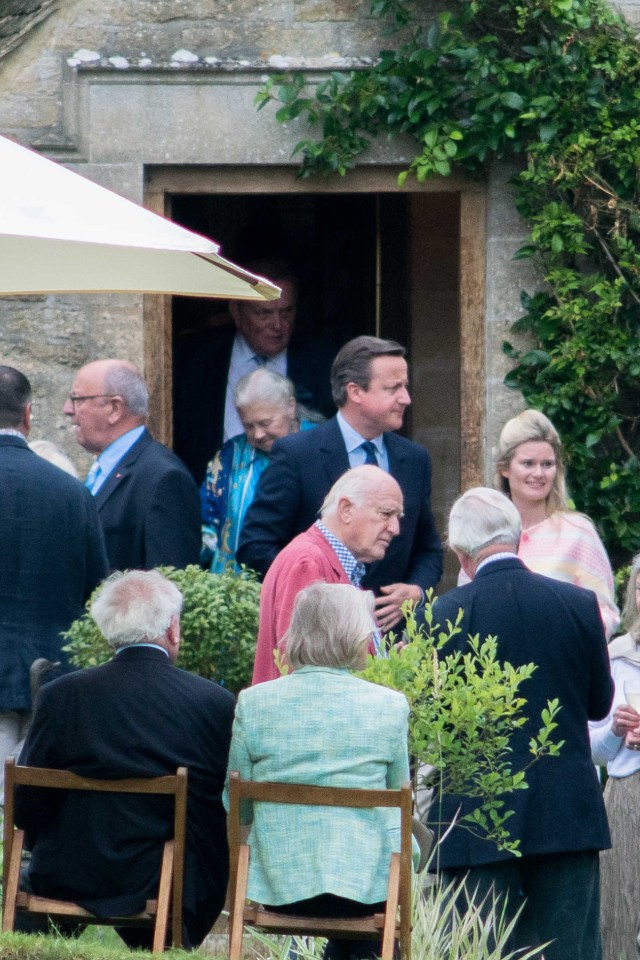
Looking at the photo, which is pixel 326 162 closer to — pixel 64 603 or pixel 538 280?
pixel 538 280

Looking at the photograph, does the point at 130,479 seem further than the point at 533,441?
No

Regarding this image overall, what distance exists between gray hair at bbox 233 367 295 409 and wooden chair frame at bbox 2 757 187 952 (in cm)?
266

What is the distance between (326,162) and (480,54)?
79cm

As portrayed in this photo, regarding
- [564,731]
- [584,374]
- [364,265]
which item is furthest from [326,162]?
[564,731]

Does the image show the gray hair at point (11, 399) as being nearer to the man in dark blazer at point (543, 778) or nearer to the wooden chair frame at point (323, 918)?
the man in dark blazer at point (543, 778)

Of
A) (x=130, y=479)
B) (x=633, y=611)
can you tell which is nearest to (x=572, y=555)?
(x=633, y=611)

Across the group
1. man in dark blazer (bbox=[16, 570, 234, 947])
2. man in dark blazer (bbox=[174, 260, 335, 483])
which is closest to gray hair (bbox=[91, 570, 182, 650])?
man in dark blazer (bbox=[16, 570, 234, 947])

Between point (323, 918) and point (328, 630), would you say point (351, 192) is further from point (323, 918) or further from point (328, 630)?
point (323, 918)

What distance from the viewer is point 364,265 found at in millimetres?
9602

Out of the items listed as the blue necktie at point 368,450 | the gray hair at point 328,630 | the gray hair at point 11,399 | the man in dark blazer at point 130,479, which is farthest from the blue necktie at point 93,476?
the gray hair at point 328,630

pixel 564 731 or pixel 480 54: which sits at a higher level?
pixel 480 54

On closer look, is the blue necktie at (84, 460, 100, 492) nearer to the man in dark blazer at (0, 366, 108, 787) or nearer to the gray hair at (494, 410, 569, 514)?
the man in dark blazer at (0, 366, 108, 787)

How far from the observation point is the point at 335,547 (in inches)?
216

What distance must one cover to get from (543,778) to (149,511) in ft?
6.37
